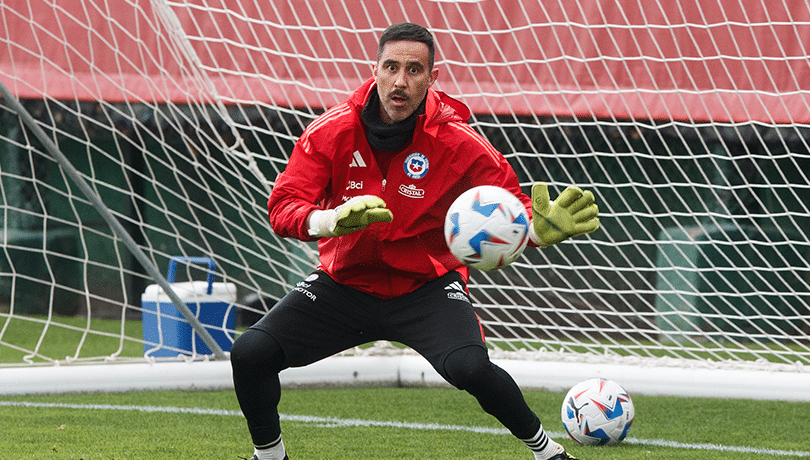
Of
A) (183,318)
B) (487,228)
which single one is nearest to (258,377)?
(487,228)

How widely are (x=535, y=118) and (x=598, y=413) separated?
2.15 m

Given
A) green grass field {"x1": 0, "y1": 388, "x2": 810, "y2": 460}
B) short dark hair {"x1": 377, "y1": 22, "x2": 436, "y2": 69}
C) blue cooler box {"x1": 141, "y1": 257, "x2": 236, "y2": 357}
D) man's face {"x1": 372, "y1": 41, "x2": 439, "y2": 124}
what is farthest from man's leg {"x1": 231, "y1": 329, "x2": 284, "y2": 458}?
blue cooler box {"x1": 141, "y1": 257, "x2": 236, "y2": 357}

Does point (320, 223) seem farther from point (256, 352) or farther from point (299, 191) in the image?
point (256, 352)

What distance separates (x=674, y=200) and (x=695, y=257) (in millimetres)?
584

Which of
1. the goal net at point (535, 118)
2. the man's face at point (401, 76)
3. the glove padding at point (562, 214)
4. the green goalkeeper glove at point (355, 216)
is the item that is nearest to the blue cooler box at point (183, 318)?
the goal net at point (535, 118)

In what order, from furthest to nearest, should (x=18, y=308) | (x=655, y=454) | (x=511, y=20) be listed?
(x=18, y=308) < (x=511, y=20) < (x=655, y=454)

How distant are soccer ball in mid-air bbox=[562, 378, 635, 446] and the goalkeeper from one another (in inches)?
27.5

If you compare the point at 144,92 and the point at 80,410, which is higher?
the point at 144,92

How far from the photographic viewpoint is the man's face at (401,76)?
314 cm

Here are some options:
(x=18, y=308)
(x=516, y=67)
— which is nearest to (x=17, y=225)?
(x=18, y=308)

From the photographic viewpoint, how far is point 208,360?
562 centimetres

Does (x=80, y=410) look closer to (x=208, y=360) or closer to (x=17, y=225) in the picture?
(x=208, y=360)

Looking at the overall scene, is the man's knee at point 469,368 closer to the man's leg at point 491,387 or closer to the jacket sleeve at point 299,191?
the man's leg at point 491,387

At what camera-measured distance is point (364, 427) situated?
174 inches
